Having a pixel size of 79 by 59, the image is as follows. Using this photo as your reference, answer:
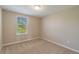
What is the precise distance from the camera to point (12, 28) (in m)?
1.16

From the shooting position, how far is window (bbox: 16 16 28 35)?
45.2 inches

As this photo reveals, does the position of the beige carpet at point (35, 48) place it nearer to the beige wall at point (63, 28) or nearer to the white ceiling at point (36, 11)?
the beige wall at point (63, 28)

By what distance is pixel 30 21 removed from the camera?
124 cm

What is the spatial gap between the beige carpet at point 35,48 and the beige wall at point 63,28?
3.5 inches

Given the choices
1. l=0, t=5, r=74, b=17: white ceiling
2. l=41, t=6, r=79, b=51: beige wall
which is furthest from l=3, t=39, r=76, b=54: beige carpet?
l=0, t=5, r=74, b=17: white ceiling

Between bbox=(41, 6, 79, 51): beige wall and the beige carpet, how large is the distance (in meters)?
0.09

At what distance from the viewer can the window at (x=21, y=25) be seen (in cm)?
115

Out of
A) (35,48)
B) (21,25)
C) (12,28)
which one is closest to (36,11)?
(21,25)

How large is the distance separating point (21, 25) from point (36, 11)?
30 cm

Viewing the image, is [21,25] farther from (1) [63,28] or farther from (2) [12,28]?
(1) [63,28]
